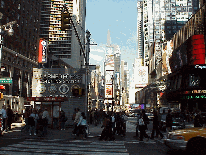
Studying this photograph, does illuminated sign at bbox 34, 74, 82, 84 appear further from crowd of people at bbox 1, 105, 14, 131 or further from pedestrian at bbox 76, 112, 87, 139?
pedestrian at bbox 76, 112, 87, 139

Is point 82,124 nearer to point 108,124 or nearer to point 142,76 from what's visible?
point 108,124

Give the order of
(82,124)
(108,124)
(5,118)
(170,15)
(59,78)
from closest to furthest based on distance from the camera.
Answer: (108,124) → (82,124) → (5,118) → (59,78) → (170,15)

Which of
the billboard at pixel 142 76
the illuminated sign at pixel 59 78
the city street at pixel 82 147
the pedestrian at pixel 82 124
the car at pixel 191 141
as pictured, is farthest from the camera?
the billboard at pixel 142 76

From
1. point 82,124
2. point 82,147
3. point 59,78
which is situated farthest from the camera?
point 59,78

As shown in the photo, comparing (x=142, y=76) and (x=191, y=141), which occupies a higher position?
(x=142, y=76)

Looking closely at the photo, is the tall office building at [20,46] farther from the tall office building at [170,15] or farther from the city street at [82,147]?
the tall office building at [170,15]

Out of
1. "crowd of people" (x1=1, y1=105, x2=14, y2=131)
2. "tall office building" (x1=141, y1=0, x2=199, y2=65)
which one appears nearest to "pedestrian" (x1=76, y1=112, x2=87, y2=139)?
"crowd of people" (x1=1, y1=105, x2=14, y2=131)

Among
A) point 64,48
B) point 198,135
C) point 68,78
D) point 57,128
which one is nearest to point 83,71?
point 68,78

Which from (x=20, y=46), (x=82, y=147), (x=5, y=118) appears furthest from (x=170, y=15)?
(x=82, y=147)

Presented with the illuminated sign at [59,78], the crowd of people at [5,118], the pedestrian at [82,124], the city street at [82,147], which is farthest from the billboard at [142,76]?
the city street at [82,147]

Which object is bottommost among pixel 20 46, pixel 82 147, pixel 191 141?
pixel 82 147

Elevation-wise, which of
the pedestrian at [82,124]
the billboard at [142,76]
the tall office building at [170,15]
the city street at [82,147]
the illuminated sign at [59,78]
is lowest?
the city street at [82,147]

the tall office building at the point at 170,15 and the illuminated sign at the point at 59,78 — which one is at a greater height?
the tall office building at the point at 170,15

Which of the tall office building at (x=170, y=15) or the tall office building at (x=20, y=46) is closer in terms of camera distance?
the tall office building at (x=20, y=46)
